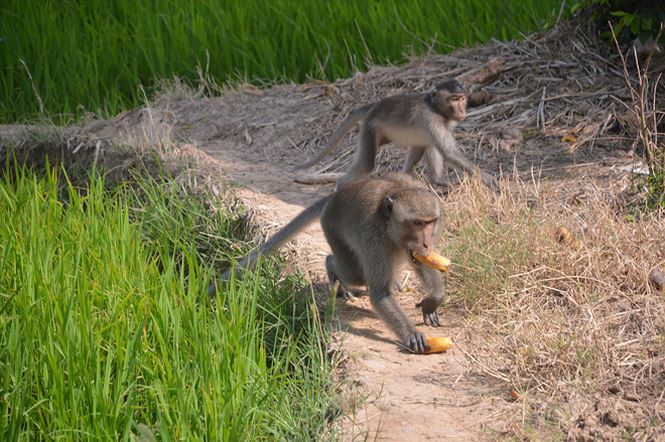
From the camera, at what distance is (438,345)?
5398 millimetres

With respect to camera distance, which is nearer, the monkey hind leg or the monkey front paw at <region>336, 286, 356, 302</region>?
the monkey hind leg

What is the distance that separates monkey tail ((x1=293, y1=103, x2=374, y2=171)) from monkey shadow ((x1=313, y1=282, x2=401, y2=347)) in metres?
2.21

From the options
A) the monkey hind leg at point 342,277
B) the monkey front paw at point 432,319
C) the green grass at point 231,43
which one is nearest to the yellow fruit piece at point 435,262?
the monkey front paw at point 432,319

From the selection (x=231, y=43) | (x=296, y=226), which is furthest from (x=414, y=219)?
(x=231, y=43)

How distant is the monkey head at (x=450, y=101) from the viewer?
7.91 m

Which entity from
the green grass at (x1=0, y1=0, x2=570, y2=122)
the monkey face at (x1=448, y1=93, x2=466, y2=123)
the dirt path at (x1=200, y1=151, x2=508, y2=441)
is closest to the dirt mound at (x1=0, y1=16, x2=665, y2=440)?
→ the dirt path at (x1=200, y1=151, x2=508, y2=441)

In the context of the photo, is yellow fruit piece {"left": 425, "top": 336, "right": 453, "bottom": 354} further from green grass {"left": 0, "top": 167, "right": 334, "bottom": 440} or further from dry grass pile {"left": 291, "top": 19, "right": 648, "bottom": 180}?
dry grass pile {"left": 291, "top": 19, "right": 648, "bottom": 180}

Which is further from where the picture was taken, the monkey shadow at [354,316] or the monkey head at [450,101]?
the monkey head at [450,101]

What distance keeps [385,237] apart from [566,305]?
1089 mm

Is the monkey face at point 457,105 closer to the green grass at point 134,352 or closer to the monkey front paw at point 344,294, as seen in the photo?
the monkey front paw at point 344,294

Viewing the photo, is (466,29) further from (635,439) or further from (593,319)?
(635,439)

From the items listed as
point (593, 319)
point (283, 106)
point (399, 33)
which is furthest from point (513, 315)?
point (399, 33)

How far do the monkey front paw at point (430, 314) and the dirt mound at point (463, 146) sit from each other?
9 cm

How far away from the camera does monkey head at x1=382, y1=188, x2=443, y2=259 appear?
5.46 metres
